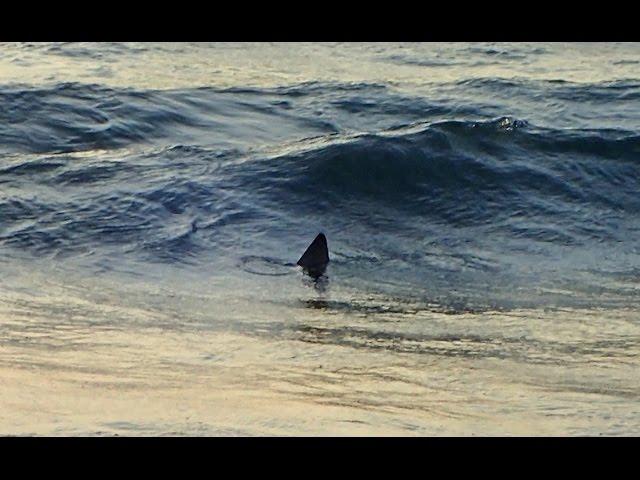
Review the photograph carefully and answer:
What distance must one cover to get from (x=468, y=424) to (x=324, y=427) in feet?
1.66

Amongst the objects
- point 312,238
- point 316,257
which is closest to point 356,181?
point 312,238

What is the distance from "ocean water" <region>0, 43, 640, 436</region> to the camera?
12.1 feet

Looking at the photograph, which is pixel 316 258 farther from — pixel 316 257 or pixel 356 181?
pixel 356 181

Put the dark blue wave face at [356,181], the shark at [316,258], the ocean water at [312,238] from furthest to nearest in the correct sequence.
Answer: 1. the dark blue wave face at [356,181]
2. the shark at [316,258]
3. the ocean water at [312,238]

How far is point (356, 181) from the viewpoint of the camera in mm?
8477

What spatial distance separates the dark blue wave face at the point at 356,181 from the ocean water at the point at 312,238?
1.2 inches

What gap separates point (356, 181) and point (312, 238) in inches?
60.7

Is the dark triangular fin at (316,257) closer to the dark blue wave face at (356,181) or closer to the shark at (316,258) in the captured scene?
the shark at (316,258)

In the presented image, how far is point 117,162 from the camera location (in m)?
8.55

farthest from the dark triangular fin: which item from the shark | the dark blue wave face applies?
the dark blue wave face

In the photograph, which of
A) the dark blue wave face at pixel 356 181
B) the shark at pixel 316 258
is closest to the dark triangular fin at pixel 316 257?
the shark at pixel 316 258

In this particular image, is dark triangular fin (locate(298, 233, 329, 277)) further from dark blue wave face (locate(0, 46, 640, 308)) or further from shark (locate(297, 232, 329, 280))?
dark blue wave face (locate(0, 46, 640, 308))

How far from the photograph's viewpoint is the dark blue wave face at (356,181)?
640cm

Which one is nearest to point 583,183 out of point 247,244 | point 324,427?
point 247,244
